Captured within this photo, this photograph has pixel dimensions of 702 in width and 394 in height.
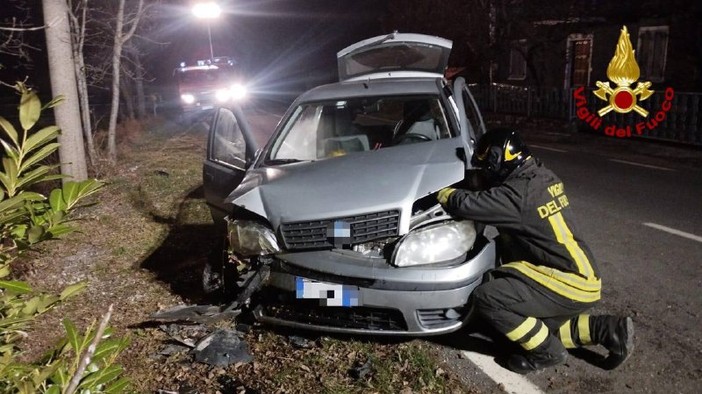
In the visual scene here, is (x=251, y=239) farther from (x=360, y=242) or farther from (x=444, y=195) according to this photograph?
(x=444, y=195)

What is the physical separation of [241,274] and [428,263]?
128 centimetres

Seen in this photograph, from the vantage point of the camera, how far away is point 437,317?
328cm

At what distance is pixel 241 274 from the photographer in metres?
3.68

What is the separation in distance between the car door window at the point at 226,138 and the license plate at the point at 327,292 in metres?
2.06

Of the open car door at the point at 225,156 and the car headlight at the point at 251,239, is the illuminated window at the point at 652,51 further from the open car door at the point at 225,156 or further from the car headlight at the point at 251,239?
the car headlight at the point at 251,239

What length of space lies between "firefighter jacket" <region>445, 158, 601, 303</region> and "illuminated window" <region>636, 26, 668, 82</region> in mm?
16001

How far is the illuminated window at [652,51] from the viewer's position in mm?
16625

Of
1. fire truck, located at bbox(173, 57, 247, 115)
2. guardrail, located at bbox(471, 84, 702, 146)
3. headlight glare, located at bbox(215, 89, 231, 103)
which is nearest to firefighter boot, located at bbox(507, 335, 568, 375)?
guardrail, located at bbox(471, 84, 702, 146)

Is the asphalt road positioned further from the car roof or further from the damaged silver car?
the car roof

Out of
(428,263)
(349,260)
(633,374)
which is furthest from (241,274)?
(633,374)

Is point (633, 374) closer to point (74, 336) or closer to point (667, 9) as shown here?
point (74, 336)

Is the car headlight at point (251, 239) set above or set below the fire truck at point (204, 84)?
below

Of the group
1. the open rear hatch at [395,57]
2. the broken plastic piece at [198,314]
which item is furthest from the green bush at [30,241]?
the open rear hatch at [395,57]

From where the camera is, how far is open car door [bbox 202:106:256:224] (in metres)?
4.70
